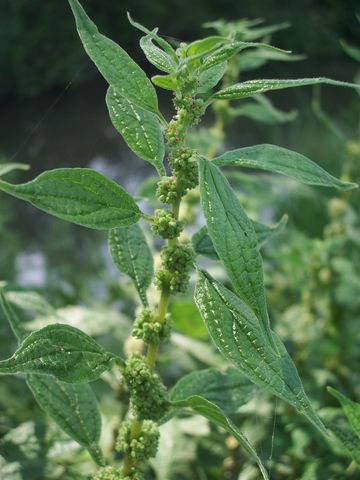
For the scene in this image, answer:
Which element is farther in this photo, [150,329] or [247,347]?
[150,329]

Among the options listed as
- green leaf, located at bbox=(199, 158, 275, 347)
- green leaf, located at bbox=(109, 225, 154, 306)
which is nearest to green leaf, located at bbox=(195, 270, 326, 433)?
green leaf, located at bbox=(199, 158, 275, 347)

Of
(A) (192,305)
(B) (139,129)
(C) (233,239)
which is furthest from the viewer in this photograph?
(A) (192,305)

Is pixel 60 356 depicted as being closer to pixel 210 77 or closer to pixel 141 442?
pixel 141 442

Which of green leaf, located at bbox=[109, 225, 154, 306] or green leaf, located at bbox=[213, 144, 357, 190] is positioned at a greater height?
green leaf, located at bbox=[213, 144, 357, 190]

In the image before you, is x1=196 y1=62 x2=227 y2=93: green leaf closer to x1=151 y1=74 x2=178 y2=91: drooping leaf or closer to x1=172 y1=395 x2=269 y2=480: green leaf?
x1=151 y1=74 x2=178 y2=91: drooping leaf

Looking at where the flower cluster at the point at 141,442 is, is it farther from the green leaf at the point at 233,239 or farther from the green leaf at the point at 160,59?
the green leaf at the point at 160,59

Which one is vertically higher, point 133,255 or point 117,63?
point 117,63

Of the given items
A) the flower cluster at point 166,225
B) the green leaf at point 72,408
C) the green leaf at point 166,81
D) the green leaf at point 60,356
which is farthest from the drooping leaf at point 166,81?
the green leaf at point 72,408


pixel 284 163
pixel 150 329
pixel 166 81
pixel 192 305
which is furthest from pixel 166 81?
pixel 192 305
